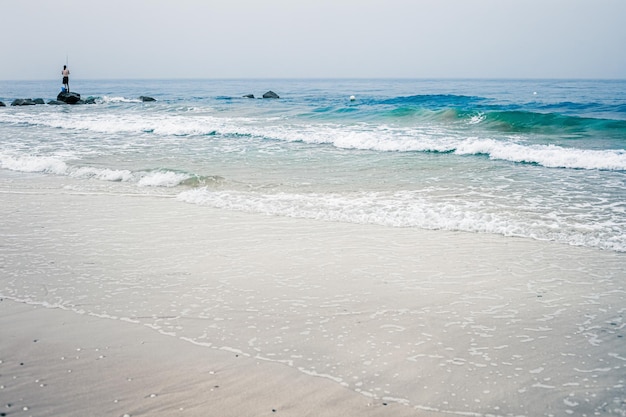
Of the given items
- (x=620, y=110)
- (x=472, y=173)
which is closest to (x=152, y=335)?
(x=472, y=173)

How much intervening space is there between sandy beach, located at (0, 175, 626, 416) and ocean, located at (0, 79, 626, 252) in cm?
134

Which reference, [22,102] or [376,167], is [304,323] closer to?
[376,167]

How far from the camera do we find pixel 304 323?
4.16m

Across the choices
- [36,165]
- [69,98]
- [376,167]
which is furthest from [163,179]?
[69,98]

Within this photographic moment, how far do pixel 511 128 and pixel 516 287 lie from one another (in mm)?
17879

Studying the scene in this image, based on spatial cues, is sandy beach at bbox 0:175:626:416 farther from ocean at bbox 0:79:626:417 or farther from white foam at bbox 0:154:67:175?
white foam at bbox 0:154:67:175

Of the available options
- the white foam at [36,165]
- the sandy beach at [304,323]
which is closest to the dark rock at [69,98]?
the white foam at [36,165]

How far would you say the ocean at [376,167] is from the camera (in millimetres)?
7855

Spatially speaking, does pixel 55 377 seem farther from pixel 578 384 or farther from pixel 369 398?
pixel 578 384

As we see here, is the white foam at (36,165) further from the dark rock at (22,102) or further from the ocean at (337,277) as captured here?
the dark rock at (22,102)

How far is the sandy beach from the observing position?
3119 mm

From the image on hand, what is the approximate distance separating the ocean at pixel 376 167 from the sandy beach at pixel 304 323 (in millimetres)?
1336

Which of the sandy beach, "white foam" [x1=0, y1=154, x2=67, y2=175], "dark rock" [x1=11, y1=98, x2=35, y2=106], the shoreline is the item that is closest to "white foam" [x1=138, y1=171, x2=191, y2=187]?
"white foam" [x1=0, y1=154, x2=67, y2=175]

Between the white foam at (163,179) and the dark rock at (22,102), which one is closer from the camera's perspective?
the white foam at (163,179)
